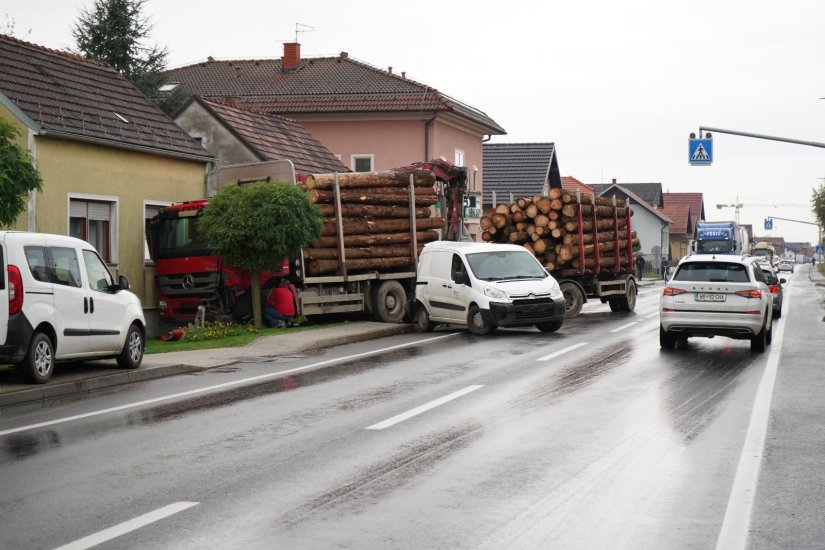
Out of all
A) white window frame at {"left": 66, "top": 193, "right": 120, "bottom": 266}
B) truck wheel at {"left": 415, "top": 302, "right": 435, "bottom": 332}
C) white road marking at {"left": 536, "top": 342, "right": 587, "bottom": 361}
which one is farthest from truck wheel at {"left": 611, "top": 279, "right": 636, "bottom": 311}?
white window frame at {"left": 66, "top": 193, "right": 120, "bottom": 266}

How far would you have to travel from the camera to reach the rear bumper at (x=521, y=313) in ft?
71.4

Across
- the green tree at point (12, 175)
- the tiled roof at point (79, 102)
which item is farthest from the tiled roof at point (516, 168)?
the green tree at point (12, 175)

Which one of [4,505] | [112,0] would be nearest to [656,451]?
[4,505]

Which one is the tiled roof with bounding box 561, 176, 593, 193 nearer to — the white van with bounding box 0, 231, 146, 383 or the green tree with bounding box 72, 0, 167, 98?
the green tree with bounding box 72, 0, 167, 98

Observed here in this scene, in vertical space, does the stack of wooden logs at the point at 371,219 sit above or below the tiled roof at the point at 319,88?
below

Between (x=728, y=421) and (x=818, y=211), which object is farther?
(x=818, y=211)

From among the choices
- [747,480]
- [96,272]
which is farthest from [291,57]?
[747,480]

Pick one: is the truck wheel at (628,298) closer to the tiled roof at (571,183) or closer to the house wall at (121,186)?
the house wall at (121,186)

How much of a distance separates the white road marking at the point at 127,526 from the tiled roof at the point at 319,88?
118ft

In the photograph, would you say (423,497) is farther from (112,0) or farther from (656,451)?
(112,0)

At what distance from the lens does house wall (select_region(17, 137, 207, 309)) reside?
2262 centimetres

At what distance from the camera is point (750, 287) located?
18.0m

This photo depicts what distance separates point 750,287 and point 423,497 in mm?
12060

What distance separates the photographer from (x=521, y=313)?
21.8m
